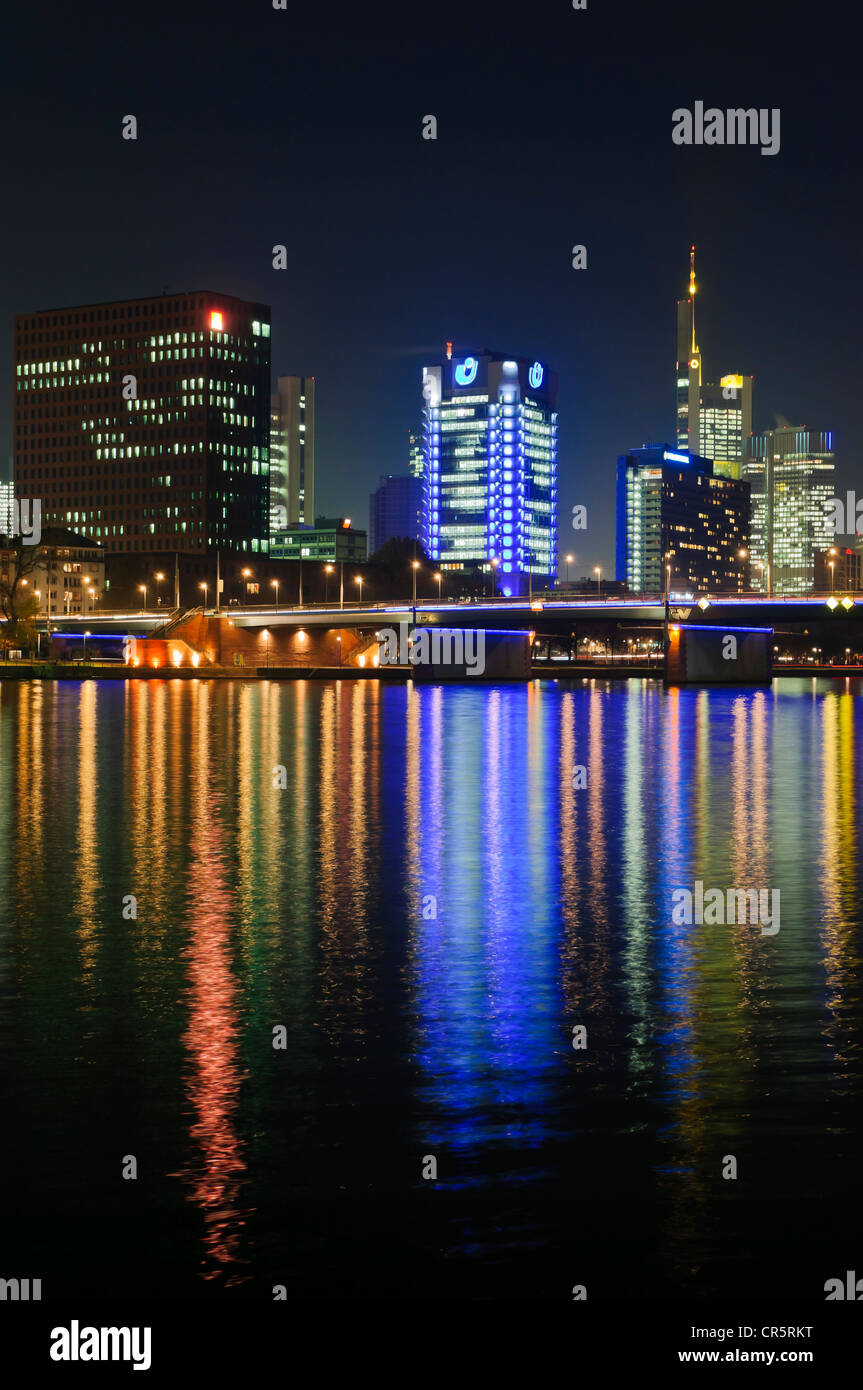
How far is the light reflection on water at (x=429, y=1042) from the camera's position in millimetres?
9336

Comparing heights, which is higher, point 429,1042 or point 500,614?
point 500,614

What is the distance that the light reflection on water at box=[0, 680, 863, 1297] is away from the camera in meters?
9.34

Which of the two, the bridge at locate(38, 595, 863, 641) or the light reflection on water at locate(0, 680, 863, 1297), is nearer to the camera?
the light reflection on water at locate(0, 680, 863, 1297)

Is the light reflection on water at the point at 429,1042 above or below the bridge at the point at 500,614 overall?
below

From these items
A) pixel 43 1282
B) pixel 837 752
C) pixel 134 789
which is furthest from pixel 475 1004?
pixel 837 752

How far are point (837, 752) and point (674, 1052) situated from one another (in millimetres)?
41130

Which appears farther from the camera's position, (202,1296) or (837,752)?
(837,752)

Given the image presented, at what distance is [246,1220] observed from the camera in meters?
9.52

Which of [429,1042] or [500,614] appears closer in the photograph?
[429,1042]

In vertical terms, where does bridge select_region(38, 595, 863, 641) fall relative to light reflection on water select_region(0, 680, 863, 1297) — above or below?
above

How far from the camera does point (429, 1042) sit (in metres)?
13.6

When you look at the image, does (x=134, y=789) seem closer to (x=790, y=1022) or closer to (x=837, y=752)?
(x=790, y=1022)

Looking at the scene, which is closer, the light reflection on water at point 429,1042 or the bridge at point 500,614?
the light reflection on water at point 429,1042
